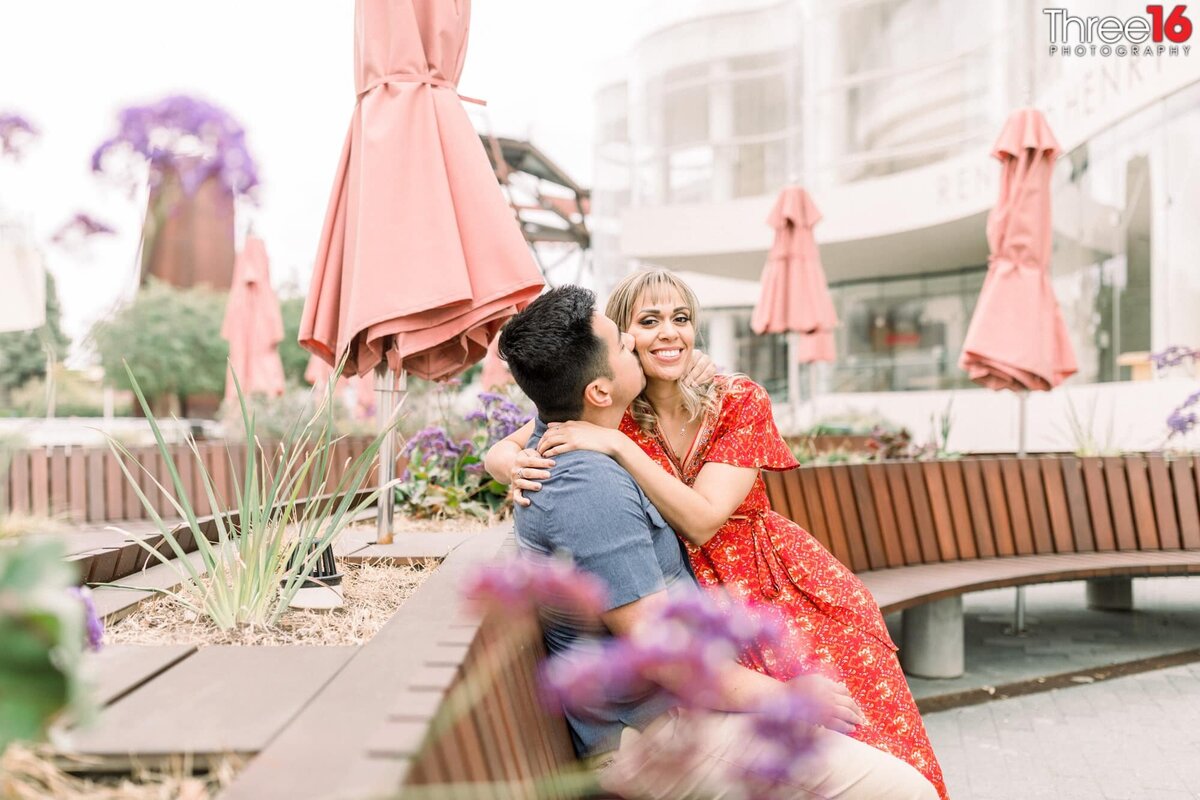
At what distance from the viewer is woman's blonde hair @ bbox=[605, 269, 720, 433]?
8.48 ft

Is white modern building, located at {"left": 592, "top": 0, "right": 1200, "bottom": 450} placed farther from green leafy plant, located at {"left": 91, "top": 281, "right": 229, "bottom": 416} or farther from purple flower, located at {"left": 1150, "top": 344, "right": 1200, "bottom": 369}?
green leafy plant, located at {"left": 91, "top": 281, "right": 229, "bottom": 416}

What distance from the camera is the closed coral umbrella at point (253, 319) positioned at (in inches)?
421

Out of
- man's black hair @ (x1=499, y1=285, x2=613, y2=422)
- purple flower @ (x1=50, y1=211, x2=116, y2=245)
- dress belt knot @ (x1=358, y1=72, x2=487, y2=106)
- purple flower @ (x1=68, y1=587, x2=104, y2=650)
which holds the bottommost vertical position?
purple flower @ (x1=68, y1=587, x2=104, y2=650)

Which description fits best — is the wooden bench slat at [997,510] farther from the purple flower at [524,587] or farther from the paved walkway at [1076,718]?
the purple flower at [524,587]

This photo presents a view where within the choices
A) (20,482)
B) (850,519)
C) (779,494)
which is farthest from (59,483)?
(850,519)

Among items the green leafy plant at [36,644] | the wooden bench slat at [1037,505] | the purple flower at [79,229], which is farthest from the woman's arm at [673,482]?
the wooden bench slat at [1037,505]

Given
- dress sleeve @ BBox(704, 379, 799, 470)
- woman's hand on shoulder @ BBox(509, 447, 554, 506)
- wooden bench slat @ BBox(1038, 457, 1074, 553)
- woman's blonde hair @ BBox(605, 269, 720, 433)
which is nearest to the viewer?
woman's hand on shoulder @ BBox(509, 447, 554, 506)

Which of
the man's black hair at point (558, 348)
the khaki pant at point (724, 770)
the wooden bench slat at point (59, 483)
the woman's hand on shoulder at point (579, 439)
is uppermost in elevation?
the man's black hair at point (558, 348)

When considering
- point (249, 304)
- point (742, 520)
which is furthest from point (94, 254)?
point (249, 304)

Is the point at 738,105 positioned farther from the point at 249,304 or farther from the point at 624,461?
the point at 624,461

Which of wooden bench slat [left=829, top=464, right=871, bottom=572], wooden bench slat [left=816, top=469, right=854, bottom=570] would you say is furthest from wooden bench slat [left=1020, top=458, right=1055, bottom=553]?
wooden bench slat [left=816, top=469, right=854, bottom=570]

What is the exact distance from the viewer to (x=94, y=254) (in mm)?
1900

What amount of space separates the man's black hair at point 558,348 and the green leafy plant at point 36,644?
56.3 inches

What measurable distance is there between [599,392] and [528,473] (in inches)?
10.0
